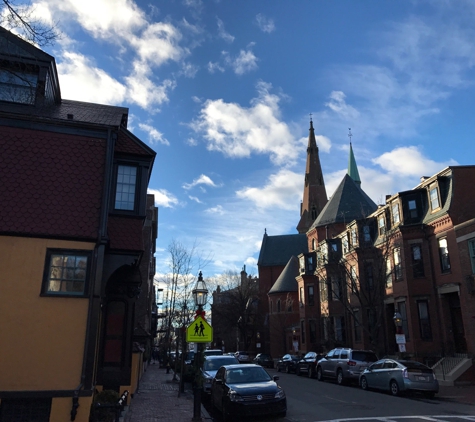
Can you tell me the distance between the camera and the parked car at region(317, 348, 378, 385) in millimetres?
22359

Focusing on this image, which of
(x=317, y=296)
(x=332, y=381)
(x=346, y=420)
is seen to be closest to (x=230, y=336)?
(x=317, y=296)

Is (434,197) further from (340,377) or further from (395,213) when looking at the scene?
(340,377)

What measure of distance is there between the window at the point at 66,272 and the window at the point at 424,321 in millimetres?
22239

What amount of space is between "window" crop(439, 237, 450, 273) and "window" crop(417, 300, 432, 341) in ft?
8.64

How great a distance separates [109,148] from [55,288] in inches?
159

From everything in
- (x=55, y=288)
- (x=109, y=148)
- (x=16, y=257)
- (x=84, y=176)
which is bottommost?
(x=55, y=288)

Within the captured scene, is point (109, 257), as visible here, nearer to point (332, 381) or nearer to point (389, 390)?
point (389, 390)

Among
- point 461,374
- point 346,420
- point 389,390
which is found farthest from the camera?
point 461,374

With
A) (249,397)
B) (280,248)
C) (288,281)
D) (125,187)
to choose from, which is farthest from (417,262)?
(280,248)

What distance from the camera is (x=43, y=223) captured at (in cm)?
1090

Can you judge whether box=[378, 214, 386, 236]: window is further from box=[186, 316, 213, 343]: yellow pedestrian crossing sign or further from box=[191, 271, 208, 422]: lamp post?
box=[186, 316, 213, 343]: yellow pedestrian crossing sign

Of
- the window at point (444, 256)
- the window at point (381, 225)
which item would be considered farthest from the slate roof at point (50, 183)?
the window at point (381, 225)

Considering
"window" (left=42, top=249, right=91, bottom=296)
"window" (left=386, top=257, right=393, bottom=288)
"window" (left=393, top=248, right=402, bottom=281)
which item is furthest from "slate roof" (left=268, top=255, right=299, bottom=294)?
"window" (left=42, top=249, right=91, bottom=296)

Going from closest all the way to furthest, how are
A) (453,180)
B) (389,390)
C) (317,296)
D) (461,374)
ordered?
(389,390) → (461,374) → (453,180) → (317,296)
